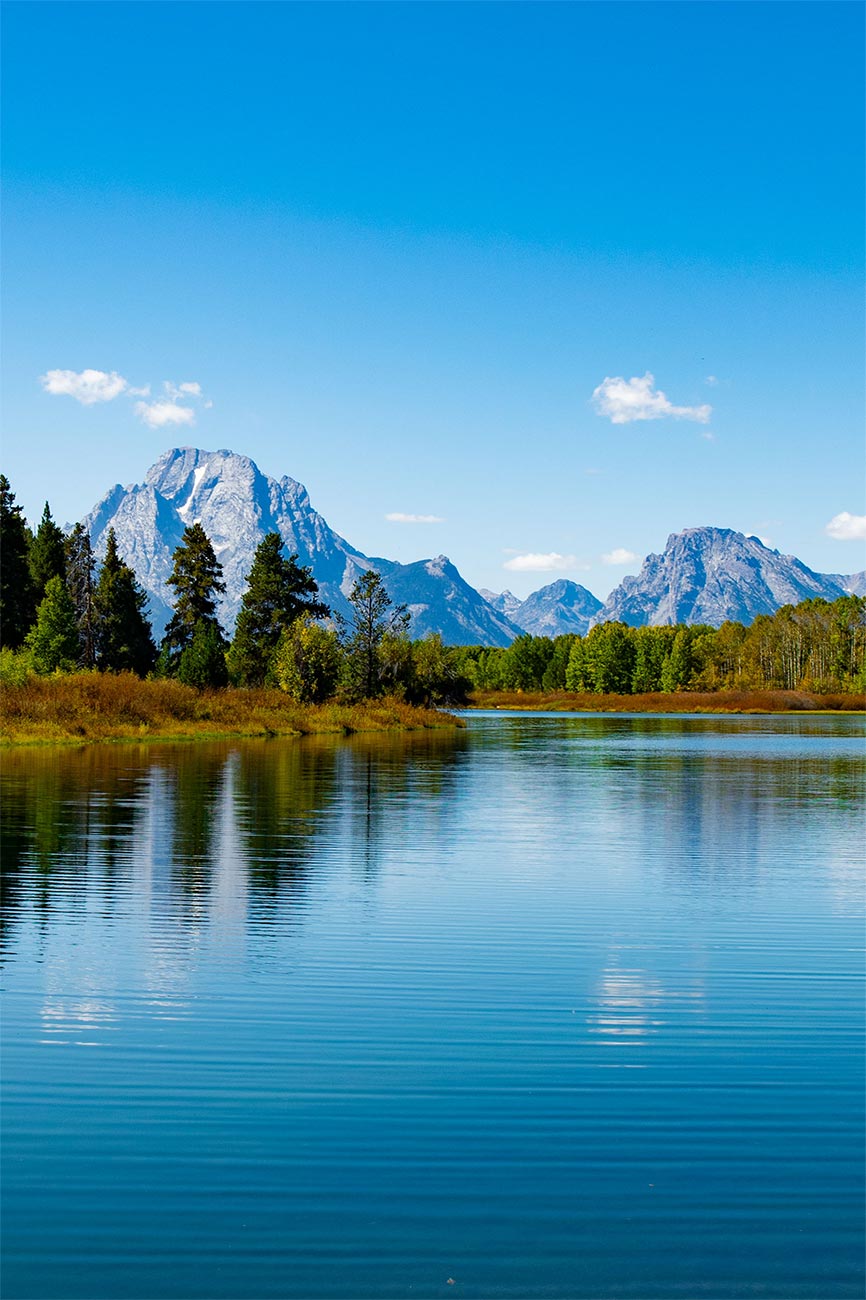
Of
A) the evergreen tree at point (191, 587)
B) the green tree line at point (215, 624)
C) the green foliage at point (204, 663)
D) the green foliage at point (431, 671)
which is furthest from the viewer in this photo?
the green foliage at point (431, 671)

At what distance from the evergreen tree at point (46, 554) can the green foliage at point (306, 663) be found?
77.3ft

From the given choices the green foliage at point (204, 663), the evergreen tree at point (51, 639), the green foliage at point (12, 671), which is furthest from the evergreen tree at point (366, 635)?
the green foliage at point (12, 671)

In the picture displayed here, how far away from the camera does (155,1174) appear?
8.19 m

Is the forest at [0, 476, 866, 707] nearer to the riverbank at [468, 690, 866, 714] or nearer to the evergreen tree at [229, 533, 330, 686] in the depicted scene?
the evergreen tree at [229, 533, 330, 686]

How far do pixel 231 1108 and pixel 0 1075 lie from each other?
2175mm

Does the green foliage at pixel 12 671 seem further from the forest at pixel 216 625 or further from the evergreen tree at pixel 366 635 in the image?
the evergreen tree at pixel 366 635

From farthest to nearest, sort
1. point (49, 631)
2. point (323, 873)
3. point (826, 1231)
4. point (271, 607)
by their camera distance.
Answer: point (271, 607) < point (49, 631) < point (323, 873) < point (826, 1231)

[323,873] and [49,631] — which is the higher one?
[49,631]

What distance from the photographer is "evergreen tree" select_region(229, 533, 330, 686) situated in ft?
347

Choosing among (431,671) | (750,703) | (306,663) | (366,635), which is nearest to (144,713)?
(306,663)

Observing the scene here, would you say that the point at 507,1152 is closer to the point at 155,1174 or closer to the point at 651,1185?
the point at 651,1185

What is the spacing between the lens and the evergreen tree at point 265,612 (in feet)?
347

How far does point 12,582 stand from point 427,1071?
84377 millimetres

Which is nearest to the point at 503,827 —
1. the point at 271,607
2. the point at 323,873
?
the point at 323,873
